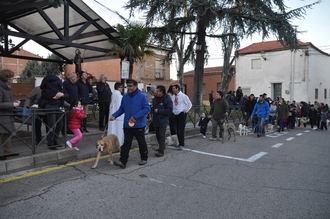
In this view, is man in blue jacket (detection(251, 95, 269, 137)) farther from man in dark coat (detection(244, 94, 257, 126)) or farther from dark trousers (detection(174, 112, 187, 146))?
dark trousers (detection(174, 112, 187, 146))

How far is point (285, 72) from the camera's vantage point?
37188 millimetres

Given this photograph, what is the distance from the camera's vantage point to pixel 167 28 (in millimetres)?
17938

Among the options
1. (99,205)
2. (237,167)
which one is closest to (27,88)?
(237,167)

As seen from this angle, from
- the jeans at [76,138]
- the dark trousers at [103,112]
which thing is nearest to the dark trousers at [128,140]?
the jeans at [76,138]

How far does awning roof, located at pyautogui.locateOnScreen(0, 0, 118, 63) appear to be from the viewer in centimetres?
1073

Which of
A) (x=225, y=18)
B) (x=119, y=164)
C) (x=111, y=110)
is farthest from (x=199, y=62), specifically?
(x=119, y=164)

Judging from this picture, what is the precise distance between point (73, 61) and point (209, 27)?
6.51 meters

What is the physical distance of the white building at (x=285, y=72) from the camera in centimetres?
3606

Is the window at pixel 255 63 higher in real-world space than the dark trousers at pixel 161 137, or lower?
higher

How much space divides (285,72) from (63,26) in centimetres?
2913

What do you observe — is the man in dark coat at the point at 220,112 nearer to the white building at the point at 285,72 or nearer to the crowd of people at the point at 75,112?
the crowd of people at the point at 75,112

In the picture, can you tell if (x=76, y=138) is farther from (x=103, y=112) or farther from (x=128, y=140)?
(x=103, y=112)

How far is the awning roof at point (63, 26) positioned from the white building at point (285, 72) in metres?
26.9

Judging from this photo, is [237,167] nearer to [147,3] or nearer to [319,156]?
[319,156]
